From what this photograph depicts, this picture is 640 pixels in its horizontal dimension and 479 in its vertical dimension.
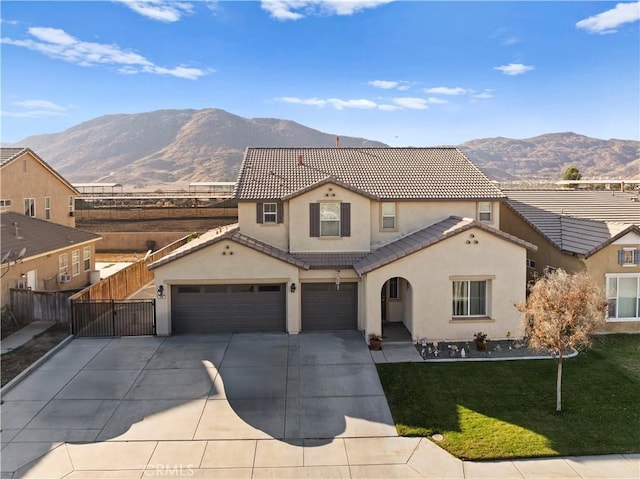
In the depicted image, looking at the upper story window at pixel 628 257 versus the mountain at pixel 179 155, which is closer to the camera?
the upper story window at pixel 628 257

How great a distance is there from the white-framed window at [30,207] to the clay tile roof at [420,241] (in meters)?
19.6

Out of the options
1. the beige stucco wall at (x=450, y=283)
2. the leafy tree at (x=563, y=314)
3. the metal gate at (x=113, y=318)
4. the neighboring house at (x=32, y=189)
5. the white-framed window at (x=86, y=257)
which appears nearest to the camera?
the leafy tree at (x=563, y=314)

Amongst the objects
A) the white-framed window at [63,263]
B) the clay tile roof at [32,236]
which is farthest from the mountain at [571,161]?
the white-framed window at [63,263]

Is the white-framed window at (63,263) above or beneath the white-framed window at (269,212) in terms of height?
beneath

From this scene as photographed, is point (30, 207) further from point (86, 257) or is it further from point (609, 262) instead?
point (609, 262)

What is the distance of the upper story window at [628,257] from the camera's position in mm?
16969

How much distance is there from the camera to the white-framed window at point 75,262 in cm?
2477

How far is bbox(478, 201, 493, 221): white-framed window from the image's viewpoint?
1947 centimetres

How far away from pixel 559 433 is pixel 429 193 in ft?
36.8

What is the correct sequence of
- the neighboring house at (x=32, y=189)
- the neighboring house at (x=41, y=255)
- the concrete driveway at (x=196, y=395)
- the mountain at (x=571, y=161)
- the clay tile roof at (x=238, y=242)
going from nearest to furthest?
the concrete driveway at (x=196, y=395) < the clay tile roof at (x=238, y=242) < the neighboring house at (x=41, y=255) < the neighboring house at (x=32, y=189) < the mountain at (x=571, y=161)

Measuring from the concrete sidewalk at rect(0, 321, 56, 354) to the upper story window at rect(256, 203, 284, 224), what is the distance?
10.3 m

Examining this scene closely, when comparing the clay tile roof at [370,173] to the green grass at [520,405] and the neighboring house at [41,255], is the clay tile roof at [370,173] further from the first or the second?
the neighboring house at [41,255]

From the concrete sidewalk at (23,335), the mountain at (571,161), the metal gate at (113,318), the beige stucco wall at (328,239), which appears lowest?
the concrete sidewalk at (23,335)

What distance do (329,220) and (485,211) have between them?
7304 mm
